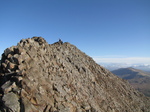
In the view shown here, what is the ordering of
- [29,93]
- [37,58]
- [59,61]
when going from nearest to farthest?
[29,93], [37,58], [59,61]

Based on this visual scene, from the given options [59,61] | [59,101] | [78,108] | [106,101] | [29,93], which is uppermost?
[59,61]

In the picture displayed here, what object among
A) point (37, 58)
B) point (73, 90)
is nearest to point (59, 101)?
point (73, 90)

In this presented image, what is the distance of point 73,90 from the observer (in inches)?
1299

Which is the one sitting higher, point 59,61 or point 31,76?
point 59,61

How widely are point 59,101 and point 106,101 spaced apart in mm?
20441

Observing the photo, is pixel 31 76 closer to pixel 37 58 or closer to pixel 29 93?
pixel 29 93

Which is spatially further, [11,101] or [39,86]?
[39,86]

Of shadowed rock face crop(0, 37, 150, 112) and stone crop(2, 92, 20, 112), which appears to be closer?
stone crop(2, 92, 20, 112)

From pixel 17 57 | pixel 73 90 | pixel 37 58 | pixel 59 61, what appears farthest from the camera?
pixel 59 61

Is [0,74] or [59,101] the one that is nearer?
[59,101]

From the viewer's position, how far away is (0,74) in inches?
1061

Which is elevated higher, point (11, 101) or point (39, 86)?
point (39, 86)

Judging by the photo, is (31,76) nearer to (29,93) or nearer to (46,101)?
(29,93)

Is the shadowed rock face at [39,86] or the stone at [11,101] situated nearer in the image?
the stone at [11,101]
